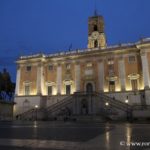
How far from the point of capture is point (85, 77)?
46.5 meters

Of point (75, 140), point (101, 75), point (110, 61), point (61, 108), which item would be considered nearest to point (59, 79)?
point (61, 108)

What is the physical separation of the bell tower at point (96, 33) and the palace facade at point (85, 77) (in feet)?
55.8

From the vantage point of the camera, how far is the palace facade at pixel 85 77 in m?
41.1

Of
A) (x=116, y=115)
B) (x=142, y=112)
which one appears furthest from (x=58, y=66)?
(x=142, y=112)

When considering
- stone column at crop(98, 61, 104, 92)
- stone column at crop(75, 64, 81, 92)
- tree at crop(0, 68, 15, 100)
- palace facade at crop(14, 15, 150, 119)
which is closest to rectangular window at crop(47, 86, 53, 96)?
palace facade at crop(14, 15, 150, 119)

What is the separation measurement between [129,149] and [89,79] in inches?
1524

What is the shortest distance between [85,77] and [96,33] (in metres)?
22.7

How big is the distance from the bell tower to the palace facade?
1702cm

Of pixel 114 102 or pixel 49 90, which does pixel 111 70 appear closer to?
pixel 114 102

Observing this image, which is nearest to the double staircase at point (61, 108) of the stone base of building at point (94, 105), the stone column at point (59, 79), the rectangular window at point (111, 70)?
the stone base of building at point (94, 105)

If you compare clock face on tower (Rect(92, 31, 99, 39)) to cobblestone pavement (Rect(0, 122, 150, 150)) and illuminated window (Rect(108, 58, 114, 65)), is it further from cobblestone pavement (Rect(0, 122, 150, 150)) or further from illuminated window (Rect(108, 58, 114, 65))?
cobblestone pavement (Rect(0, 122, 150, 150))

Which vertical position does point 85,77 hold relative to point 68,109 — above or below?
above

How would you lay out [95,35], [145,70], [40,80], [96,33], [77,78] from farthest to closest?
[96,33] < [95,35] < [40,80] < [77,78] < [145,70]

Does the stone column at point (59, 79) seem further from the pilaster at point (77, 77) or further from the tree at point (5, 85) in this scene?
the tree at point (5, 85)
